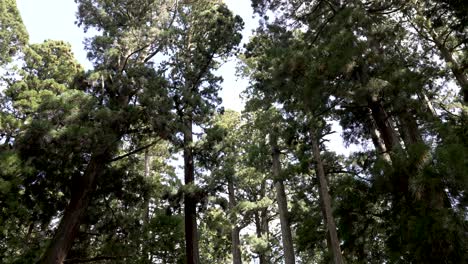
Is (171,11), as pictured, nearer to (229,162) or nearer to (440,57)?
(229,162)

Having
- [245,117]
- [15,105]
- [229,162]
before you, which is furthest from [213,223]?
[15,105]

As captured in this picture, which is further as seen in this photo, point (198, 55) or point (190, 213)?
point (198, 55)

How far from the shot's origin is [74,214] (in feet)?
26.6

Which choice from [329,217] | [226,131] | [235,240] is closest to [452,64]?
[329,217]

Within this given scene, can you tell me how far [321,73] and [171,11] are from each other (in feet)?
24.3

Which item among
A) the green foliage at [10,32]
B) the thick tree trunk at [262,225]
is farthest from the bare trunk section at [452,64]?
the green foliage at [10,32]

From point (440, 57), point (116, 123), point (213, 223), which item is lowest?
point (213, 223)

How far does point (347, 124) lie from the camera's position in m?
8.59

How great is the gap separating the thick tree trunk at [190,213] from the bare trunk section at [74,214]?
2230mm

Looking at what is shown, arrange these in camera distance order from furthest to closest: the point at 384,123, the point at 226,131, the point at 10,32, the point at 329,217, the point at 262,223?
the point at 262,223, the point at 10,32, the point at 226,131, the point at 329,217, the point at 384,123

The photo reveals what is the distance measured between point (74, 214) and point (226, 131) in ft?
15.0

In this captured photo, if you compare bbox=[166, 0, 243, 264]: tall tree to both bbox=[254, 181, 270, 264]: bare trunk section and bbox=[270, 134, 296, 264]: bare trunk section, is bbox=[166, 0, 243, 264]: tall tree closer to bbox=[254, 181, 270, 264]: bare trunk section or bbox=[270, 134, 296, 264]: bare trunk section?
bbox=[270, 134, 296, 264]: bare trunk section

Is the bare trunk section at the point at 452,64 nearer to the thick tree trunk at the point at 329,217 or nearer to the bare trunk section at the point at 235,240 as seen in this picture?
the thick tree trunk at the point at 329,217

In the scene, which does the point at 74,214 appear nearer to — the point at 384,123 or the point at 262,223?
the point at 384,123
